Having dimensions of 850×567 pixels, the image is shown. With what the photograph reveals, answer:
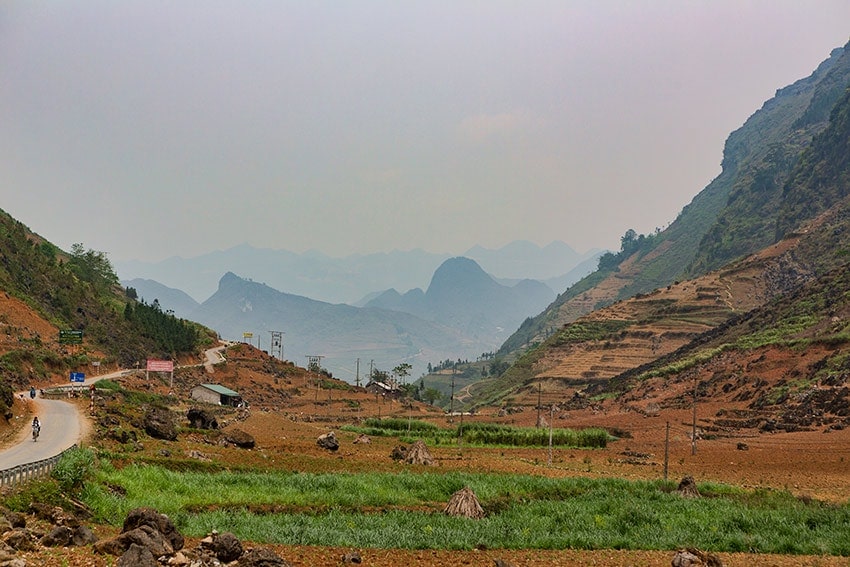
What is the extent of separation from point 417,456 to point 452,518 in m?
19.0

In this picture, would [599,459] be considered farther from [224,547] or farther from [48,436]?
[224,547]

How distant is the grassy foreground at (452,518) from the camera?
2205cm

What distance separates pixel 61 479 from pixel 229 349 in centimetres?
12308

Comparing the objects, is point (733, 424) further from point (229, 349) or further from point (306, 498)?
point (229, 349)

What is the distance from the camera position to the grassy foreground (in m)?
22.0

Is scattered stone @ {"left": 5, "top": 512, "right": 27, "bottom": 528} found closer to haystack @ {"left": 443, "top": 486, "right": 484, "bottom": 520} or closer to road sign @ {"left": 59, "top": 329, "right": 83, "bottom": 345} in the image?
haystack @ {"left": 443, "top": 486, "right": 484, "bottom": 520}

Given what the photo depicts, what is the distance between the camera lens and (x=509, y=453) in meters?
57.8

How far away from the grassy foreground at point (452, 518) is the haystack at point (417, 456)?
947 cm

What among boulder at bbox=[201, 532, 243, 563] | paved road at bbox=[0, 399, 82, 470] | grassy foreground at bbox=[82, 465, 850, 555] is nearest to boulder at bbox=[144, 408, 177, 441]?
paved road at bbox=[0, 399, 82, 470]

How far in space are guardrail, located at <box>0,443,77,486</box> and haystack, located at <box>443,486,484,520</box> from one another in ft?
46.6

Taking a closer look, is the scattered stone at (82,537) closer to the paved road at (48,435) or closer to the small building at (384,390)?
the paved road at (48,435)

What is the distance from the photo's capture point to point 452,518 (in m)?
25.2

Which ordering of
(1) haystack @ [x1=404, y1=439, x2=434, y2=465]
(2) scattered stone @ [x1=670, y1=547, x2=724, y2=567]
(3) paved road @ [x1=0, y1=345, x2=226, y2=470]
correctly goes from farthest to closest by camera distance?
(1) haystack @ [x1=404, y1=439, x2=434, y2=465], (3) paved road @ [x1=0, y1=345, x2=226, y2=470], (2) scattered stone @ [x1=670, y1=547, x2=724, y2=567]

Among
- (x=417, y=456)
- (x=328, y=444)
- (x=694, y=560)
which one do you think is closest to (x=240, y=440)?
(x=328, y=444)
